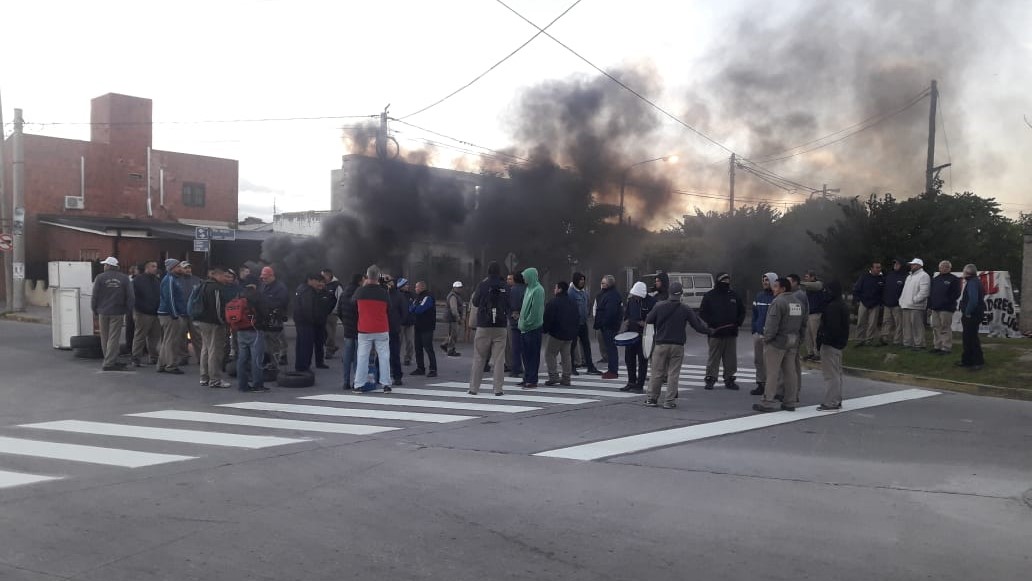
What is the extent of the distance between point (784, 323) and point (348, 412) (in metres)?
5.50

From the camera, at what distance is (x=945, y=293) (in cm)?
1299

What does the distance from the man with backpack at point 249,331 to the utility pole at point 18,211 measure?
627 inches

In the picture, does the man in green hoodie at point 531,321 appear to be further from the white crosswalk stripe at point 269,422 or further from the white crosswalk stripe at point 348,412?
the white crosswalk stripe at point 269,422

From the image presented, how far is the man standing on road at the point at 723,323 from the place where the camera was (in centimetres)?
1139

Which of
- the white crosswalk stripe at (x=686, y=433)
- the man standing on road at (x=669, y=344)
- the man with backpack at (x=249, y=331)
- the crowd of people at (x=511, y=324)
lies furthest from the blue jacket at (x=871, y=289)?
the man with backpack at (x=249, y=331)

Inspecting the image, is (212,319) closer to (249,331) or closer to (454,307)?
(249,331)

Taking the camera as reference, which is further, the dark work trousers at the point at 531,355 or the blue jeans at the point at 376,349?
the dark work trousers at the point at 531,355

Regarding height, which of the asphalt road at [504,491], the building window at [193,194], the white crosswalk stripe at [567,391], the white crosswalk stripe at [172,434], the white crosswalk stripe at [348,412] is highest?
the building window at [193,194]

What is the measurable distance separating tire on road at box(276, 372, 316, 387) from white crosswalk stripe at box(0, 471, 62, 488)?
5.01 m

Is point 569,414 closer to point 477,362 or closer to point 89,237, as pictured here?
point 477,362

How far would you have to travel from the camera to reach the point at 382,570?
417 centimetres

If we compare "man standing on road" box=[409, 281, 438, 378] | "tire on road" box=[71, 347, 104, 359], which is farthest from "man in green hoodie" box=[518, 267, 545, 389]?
"tire on road" box=[71, 347, 104, 359]

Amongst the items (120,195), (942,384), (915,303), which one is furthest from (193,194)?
(942,384)

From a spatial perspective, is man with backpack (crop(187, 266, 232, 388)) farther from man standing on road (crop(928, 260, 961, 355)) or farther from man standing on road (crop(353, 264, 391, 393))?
man standing on road (crop(928, 260, 961, 355))
